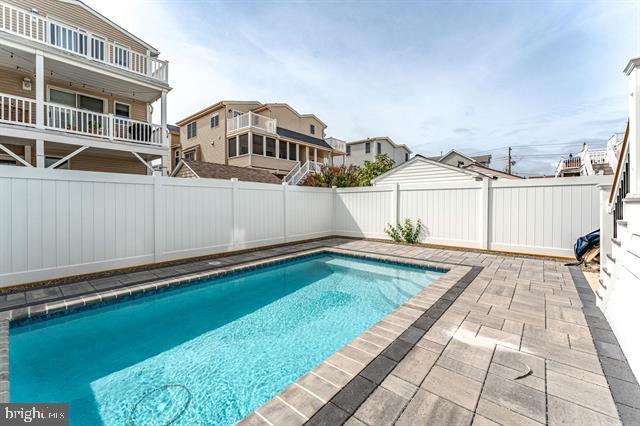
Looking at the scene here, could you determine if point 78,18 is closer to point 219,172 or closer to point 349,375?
point 219,172

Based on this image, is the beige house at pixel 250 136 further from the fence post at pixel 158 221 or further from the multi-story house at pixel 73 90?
the fence post at pixel 158 221

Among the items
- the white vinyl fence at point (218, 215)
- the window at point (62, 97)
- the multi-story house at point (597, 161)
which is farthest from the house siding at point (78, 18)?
the multi-story house at point (597, 161)

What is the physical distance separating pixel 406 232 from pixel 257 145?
12427 mm

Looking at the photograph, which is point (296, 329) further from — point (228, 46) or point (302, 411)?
point (228, 46)

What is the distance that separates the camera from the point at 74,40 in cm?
881

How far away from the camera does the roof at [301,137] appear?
63.7ft

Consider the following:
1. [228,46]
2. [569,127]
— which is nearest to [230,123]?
[228,46]

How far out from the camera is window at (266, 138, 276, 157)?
18312mm

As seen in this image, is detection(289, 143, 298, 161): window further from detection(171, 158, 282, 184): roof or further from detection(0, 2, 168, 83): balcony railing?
detection(0, 2, 168, 83): balcony railing

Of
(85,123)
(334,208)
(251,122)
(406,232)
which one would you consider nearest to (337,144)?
(251,122)

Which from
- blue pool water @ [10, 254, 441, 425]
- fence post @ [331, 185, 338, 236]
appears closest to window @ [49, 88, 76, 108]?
blue pool water @ [10, 254, 441, 425]

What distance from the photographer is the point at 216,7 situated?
6.75 meters

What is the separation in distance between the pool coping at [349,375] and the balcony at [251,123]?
639 inches

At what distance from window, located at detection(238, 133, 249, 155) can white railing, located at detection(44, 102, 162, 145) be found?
772 cm
